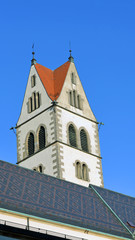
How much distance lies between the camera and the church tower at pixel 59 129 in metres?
44.1

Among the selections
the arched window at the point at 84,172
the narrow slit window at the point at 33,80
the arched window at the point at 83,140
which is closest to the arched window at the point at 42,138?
the arched window at the point at 83,140

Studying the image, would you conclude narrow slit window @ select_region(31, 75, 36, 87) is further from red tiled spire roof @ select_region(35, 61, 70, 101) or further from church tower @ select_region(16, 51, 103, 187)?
red tiled spire roof @ select_region(35, 61, 70, 101)

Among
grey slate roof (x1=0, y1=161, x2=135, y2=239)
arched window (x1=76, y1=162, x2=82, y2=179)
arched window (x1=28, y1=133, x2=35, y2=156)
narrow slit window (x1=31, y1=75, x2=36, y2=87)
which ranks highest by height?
narrow slit window (x1=31, y1=75, x2=36, y2=87)

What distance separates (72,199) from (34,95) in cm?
1938

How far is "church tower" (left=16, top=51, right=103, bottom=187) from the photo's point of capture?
145 feet

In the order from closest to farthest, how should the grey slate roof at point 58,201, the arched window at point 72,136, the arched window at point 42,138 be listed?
the grey slate roof at point 58,201
the arched window at point 42,138
the arched window at point 72,136

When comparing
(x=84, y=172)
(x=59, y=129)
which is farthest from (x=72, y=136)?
(x=84, y=172)

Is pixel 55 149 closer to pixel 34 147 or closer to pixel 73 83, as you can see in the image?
pixel 34 147

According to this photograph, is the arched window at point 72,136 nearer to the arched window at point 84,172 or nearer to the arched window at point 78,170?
the arched window at point 78,170

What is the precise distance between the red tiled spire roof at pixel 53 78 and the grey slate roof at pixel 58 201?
1513 centimetres

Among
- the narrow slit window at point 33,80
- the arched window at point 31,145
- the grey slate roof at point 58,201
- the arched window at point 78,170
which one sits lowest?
the grey slate roof at point 58,201

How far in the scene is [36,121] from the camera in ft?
155

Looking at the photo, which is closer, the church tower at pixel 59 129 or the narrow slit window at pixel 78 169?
the church tower at pixel 59 129

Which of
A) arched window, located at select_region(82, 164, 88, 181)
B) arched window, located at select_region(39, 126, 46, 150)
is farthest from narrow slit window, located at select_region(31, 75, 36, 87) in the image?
arched window, located at select_region(82, 164, 88, 181)
